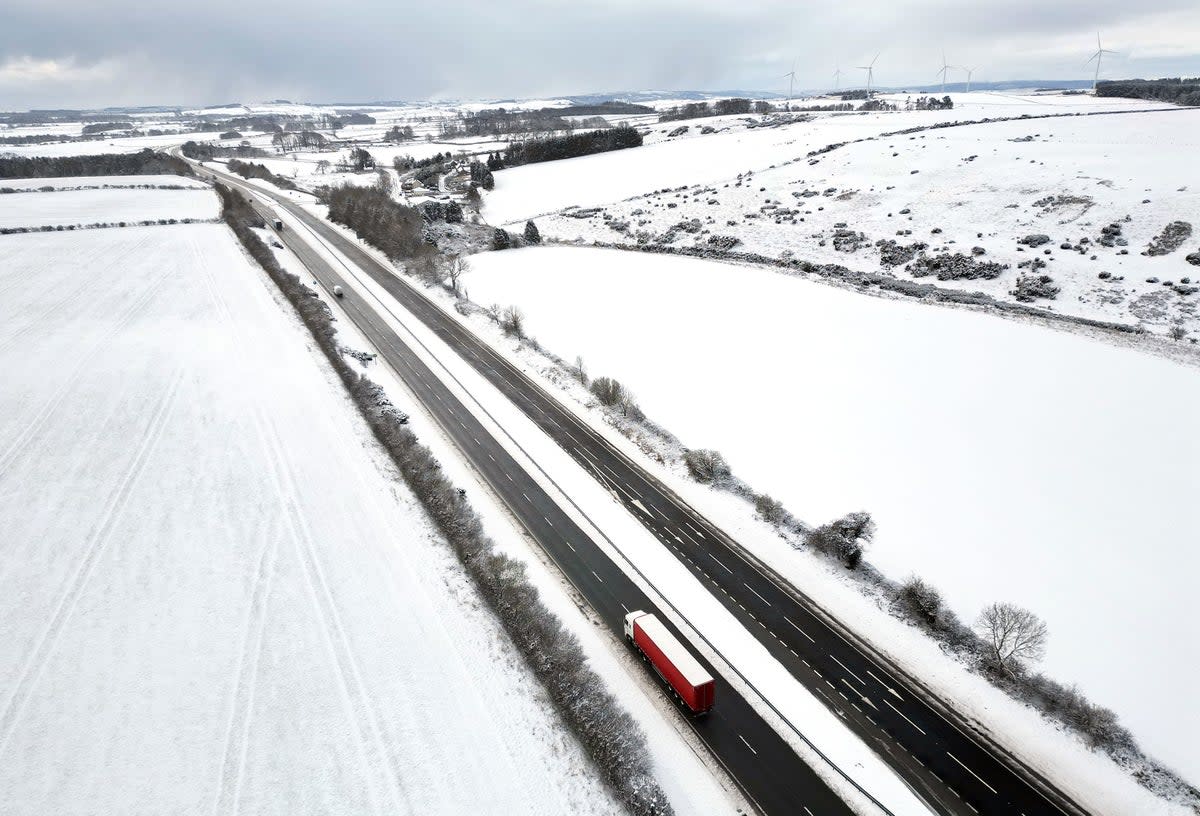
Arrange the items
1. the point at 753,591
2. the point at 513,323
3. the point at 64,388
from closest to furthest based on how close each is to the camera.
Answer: the point at 753,591, the point at 64,388, the point at 513,323

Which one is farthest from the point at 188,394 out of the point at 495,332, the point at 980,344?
the point at 980,344

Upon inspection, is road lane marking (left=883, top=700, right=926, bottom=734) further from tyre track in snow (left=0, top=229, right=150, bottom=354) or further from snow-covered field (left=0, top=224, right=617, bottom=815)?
tyre track in snow (left=0, top=229, right=150, bottom=354)

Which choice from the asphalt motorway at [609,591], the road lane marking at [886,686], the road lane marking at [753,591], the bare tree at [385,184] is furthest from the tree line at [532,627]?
the bare tree at [385,184]

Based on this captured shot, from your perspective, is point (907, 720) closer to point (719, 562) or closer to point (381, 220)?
point (719, 562)

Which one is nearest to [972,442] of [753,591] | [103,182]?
[753,591]

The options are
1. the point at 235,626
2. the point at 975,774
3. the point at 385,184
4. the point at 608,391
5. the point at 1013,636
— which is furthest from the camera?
the point at 385,184

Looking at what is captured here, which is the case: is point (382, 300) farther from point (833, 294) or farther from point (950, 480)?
point (950, 480)

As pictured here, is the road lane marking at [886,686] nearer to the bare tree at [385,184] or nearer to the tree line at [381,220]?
the tree line at [381,220]
